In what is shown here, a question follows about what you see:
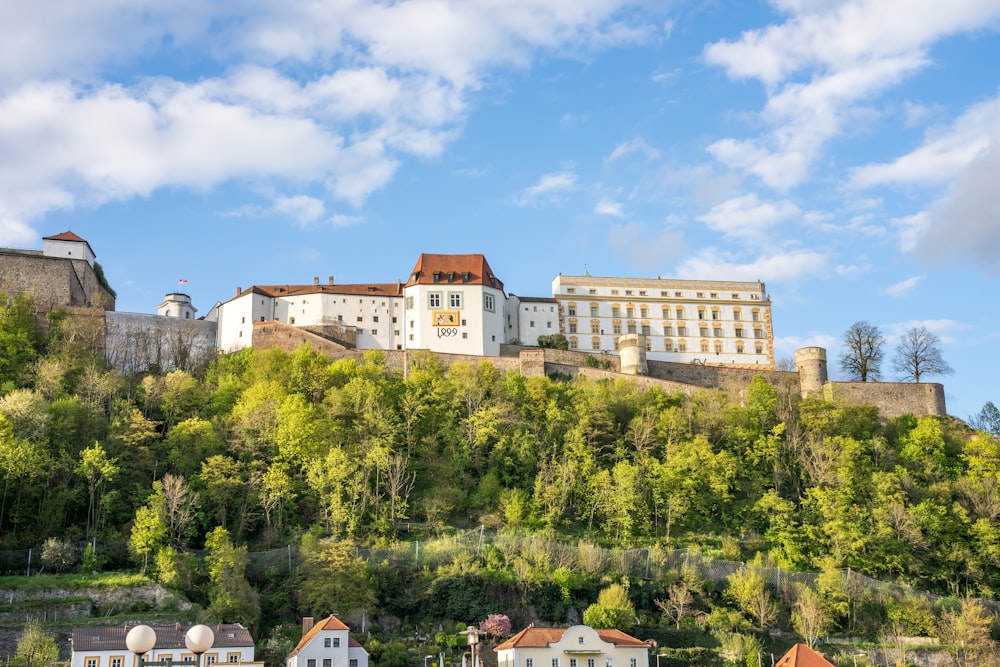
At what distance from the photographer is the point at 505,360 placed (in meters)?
73.9

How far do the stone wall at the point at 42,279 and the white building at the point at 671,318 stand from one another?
3717cm

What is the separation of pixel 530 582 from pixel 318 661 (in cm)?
1266

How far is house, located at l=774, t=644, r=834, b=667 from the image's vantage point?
43906mm

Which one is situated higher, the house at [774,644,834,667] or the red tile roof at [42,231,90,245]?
the red tile roof at [42,231,90,245]

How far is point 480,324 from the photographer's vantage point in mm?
78562

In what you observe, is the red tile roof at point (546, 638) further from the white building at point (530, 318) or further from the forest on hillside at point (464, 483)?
the white building at point (530, 318)

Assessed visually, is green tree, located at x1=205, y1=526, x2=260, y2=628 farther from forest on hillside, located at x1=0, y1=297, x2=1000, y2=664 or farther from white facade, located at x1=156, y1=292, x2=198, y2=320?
white facade, located at x1=156, y1=292, x2=198, y2=320

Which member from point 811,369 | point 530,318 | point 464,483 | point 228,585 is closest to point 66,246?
point 530,318

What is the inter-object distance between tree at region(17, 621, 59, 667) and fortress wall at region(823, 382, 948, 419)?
177 ft

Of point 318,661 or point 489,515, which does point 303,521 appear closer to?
point 489,515

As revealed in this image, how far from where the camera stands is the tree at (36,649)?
125 ft

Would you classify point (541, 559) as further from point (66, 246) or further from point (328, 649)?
point (66, 246)

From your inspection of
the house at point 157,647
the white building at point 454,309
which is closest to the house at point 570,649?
the house at point 157,647

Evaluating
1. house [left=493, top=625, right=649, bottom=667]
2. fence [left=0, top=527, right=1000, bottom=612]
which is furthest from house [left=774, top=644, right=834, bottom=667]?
fence [left=0, top=527, right=1000, bottom=612]
